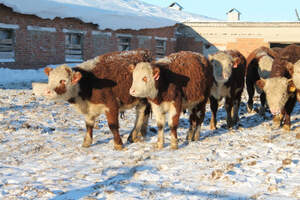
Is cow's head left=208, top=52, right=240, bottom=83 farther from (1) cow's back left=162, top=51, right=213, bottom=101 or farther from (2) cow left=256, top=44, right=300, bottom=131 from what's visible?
(2) cow left=256, top=44, right=300, bottom=131

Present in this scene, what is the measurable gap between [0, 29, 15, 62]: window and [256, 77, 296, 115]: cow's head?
12810 millimetres

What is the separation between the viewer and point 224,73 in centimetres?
650

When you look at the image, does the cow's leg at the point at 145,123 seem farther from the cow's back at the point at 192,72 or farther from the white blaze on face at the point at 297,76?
the white blaze on face at the point at 297,76

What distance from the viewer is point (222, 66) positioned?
6.58m

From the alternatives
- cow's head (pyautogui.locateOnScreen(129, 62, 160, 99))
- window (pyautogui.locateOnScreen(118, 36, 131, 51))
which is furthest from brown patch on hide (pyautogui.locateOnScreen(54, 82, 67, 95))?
window (pyautogui.locateOnScreen(118, 36, 131, 51))

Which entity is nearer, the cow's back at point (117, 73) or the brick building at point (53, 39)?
the cow's back at point (117, 73)

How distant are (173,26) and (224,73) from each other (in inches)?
707

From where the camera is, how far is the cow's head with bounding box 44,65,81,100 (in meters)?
4.84

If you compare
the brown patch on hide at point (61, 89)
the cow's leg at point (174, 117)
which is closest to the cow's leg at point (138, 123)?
the cow's leg at point (174, 117)

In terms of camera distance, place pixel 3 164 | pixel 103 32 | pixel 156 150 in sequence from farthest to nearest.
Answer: pixel 103 32
pixel 156 150
pixel 3 164

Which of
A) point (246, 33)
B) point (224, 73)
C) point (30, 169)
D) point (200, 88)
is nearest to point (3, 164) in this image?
point (30, 169)

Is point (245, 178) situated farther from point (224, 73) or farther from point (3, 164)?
point (3, 164)

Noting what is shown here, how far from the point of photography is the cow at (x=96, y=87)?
4910mm

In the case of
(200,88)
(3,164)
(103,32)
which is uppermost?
(103,32)
